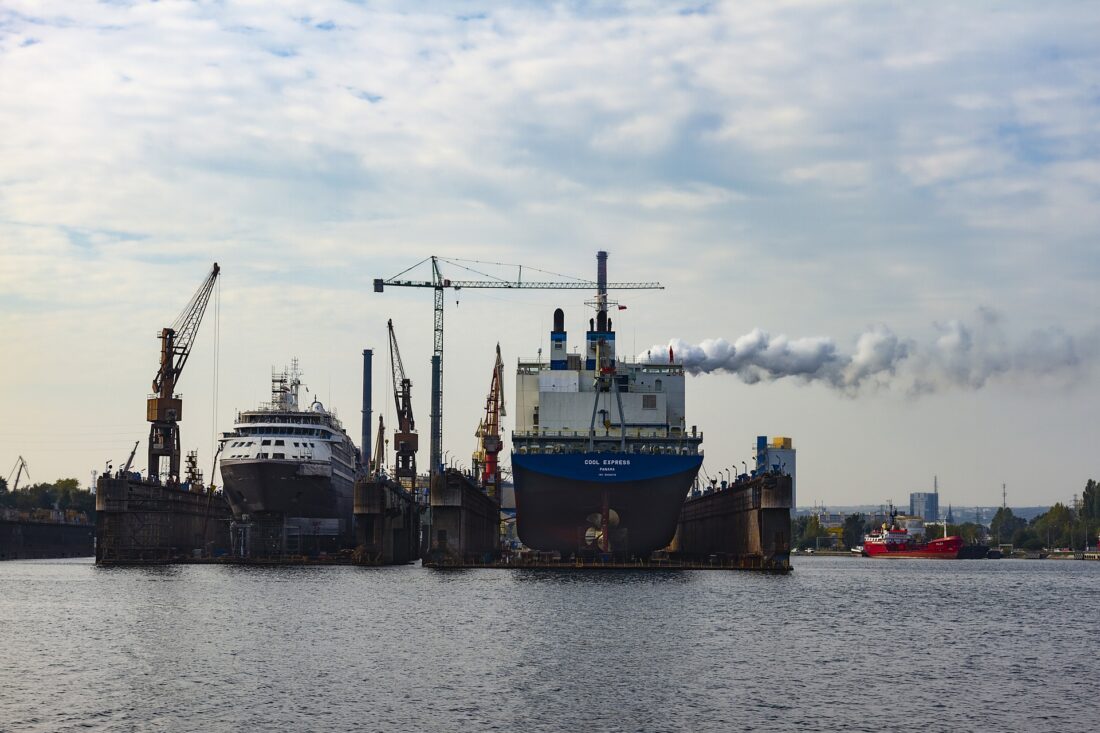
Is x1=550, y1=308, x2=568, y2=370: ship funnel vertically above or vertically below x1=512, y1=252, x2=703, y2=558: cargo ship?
above

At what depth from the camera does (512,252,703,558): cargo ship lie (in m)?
99.2

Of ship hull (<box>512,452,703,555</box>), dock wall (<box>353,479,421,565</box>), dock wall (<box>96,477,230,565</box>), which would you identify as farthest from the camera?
dock wall (<box>353,479,421,565</box>)

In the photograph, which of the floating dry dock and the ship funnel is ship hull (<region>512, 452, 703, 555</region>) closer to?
the floating dry dock

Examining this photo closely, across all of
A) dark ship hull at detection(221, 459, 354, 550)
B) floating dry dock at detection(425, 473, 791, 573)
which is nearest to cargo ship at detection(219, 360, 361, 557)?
dark ship hull at detection(221, 459, 354, 550)

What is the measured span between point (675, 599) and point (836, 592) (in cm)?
2318

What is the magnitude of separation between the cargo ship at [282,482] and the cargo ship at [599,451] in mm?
28691

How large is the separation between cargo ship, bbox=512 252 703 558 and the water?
1228cm

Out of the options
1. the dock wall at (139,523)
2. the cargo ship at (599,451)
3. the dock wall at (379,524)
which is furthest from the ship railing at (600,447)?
the dock wall at (139,523)

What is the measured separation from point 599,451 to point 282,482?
A: 131 feet

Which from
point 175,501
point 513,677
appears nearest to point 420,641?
point 513,677

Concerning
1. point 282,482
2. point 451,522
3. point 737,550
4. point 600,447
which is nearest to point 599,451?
point 600,447

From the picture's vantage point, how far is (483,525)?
140250 mm

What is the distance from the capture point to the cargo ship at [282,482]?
128125 millimetres

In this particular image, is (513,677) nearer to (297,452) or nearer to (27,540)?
(297,452)
